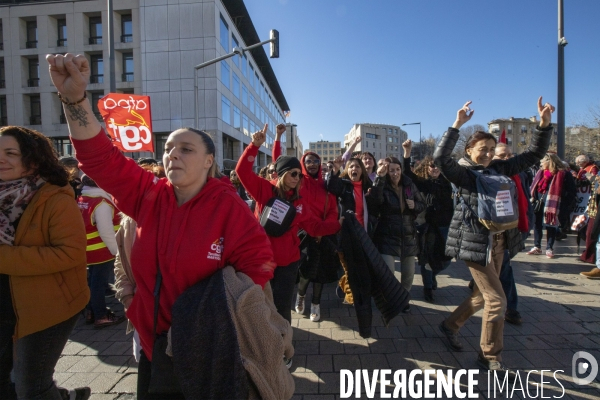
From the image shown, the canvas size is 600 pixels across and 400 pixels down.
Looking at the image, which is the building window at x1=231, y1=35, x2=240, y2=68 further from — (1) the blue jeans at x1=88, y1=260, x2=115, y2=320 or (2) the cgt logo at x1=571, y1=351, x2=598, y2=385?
(2) the cgt logo at x1=571, y1=351, x2=598, y2=385

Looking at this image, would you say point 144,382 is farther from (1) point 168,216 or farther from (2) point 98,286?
(2) point 98,286

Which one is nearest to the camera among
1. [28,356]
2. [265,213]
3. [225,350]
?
[225,350]

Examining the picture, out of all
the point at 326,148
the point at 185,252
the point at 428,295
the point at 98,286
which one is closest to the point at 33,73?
the point at 98,286

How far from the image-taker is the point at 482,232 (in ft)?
10.2

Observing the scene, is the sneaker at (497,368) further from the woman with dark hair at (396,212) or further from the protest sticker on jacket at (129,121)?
the protest sticker on jacket at (129,121)

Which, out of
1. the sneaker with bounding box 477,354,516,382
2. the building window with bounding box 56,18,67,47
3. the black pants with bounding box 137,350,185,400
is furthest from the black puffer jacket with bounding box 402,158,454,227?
the building window with bounding box 56,18,67,47

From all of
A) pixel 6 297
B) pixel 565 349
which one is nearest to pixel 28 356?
pixel 6 297

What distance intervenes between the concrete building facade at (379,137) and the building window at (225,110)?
286ft

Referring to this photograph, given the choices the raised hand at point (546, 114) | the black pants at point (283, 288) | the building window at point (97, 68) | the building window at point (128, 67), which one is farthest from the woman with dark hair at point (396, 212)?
the building window at point (97, 68)

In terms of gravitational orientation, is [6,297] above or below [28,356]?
above

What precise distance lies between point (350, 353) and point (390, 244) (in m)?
1.54

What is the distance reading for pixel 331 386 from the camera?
2.91 meters

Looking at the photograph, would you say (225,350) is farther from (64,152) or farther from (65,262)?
(64,152)

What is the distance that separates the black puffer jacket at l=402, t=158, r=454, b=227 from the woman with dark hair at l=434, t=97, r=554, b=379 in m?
1.76
